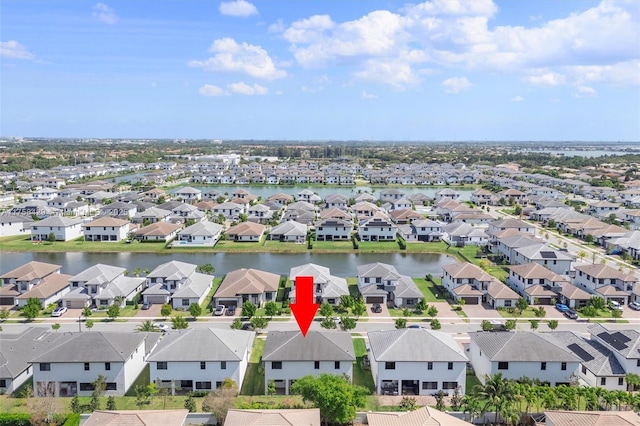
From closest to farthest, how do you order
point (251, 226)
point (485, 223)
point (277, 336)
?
point (277, 336) < point (251, 226) < point (485, 223)

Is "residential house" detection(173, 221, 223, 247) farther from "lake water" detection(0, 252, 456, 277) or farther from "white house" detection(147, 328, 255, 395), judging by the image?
"white house" detection(147, 328, 255, 395)

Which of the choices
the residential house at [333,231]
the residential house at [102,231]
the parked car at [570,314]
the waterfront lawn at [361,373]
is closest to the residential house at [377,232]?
the residential house at [333,231]

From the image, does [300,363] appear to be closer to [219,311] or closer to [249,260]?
[219,311]

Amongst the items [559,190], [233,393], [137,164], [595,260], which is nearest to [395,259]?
[595,260]

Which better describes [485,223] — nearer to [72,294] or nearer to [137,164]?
[72,294]

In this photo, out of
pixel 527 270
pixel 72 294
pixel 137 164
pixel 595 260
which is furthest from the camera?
pixel 137 164

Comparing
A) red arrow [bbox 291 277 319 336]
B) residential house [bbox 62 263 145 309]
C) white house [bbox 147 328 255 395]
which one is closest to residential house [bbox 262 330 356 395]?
white house [bbox 147 328 255 395]
